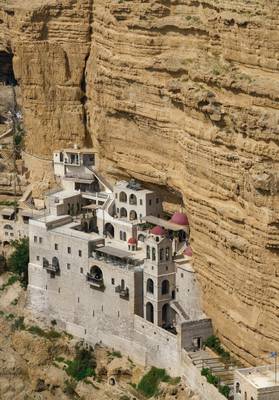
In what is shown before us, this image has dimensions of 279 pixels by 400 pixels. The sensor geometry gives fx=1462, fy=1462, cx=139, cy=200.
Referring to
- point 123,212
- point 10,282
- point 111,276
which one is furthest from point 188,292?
point 10,282

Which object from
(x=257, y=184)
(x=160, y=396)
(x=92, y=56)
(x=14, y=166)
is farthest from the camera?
(x=14, y=166)

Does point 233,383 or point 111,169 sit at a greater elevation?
point 111,169

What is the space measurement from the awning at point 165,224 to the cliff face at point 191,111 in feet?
3.47

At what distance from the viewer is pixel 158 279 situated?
5731 centimetres

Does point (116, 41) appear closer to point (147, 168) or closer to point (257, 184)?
point (147, 168)

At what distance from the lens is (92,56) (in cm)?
6544

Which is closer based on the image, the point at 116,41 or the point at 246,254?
the point at 246,254

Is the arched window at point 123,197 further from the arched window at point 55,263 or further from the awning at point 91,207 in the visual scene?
the arched window at point 55,263

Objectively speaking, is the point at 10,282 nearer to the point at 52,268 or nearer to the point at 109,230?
the point at 52,268

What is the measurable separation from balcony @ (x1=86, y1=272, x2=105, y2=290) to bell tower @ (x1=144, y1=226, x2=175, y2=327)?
218 centimetres

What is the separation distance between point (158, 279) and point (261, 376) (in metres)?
7.75

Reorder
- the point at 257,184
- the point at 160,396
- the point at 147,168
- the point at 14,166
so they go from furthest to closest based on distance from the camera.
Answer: the point at 14,166
the point at 147,168
the point at 160,396
the point at 257,184

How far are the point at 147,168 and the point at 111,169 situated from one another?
11.1ft

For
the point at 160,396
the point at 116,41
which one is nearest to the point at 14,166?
the point at 116,41
